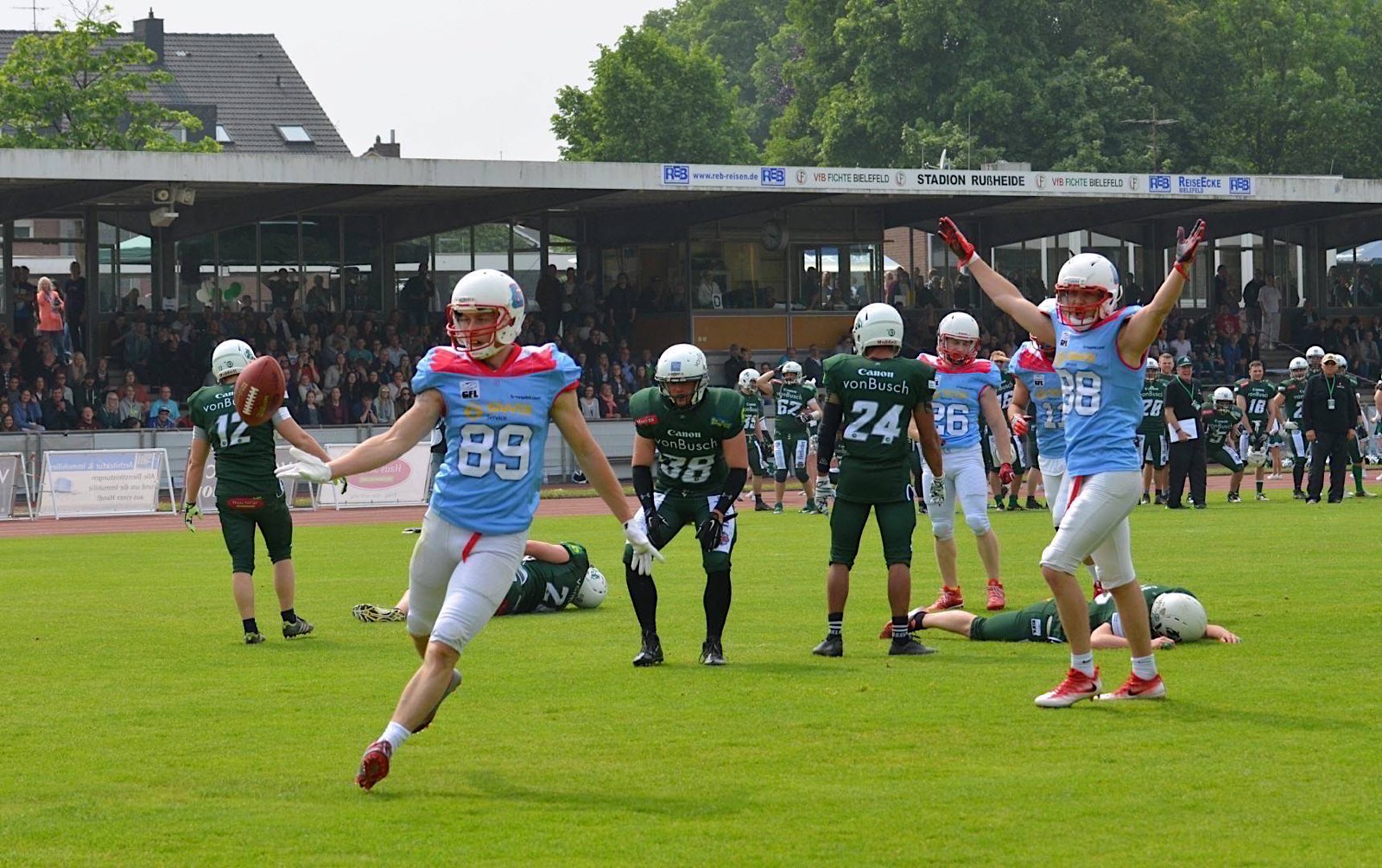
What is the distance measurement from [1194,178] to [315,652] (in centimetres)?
3384

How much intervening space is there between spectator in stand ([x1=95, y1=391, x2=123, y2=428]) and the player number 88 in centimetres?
2590

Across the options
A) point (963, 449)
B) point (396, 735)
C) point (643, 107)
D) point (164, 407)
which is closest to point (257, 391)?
point (396, 735)

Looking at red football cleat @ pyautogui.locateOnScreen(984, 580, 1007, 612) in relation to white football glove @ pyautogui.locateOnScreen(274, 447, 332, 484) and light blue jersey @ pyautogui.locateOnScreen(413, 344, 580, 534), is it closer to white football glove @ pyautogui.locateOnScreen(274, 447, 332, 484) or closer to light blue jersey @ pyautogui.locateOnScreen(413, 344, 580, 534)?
light blue jersey @ pyautogui.locateOnScreen(413, 344, 580, 534)

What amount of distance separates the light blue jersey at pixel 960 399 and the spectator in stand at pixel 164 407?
20610 mm

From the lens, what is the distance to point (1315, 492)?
27281 millimetres

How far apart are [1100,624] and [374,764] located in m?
5.54

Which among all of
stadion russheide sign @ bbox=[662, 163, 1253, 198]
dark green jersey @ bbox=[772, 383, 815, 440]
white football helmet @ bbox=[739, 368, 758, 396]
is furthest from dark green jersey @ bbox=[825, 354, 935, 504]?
stadion russheide sign @ bbox=[662, 163, 1253, 198]

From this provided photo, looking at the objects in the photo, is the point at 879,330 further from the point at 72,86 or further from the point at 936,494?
the point at 72,86

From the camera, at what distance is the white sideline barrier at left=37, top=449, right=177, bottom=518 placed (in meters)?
29.1

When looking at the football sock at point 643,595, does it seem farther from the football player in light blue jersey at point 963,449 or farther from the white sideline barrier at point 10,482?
the white sideline barrier at point 10,482

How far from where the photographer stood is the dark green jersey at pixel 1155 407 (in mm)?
26594

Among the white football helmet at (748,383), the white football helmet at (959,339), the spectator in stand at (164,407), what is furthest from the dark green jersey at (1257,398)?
the spectator in stand at (164,407)

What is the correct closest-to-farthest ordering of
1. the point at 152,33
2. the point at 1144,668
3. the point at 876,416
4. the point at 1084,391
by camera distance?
1. the point at 1144,668
2. the point at 1084,391
3. the point at 876,416
4. the point at 152,33

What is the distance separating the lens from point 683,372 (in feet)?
36.3
